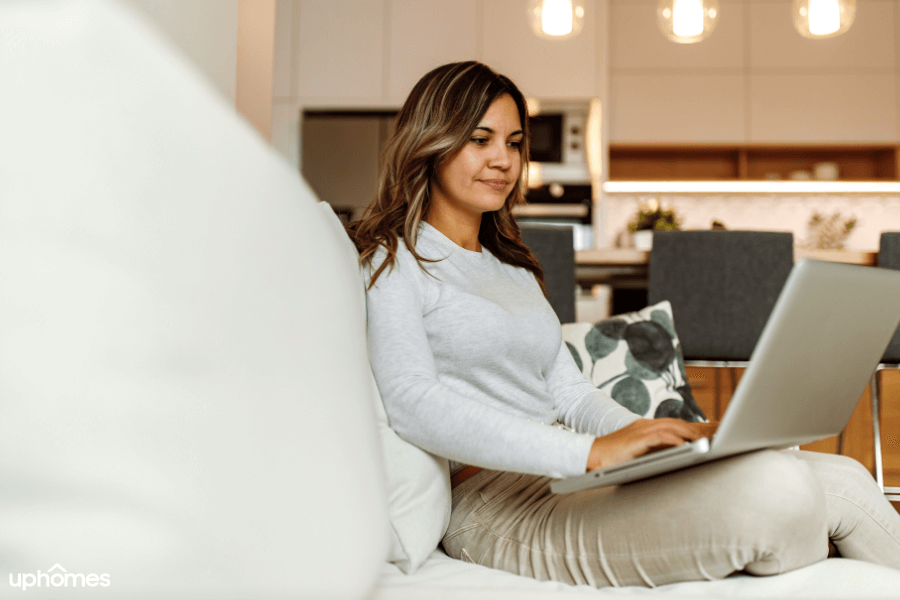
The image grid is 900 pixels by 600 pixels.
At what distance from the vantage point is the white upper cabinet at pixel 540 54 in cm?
411

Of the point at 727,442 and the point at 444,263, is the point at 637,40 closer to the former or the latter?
the point at 444,263

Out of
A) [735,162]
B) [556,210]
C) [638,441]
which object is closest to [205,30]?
[638,441]

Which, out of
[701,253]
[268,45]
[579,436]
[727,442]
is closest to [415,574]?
[579,436]

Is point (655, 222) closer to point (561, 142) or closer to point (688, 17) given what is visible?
point (688, 17)

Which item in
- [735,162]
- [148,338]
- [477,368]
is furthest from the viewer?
[735,162]

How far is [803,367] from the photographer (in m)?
0.77

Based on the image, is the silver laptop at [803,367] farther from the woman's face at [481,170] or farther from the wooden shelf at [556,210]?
the wooden shelf at [556,210]

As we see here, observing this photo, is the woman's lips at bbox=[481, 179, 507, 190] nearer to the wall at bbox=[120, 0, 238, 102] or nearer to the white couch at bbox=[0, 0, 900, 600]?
the wall at bbox=[120, 0, 238, 102]

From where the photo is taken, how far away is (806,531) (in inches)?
31.2

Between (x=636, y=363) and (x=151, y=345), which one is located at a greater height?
(x=151, y=345)

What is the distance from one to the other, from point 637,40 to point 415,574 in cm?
416

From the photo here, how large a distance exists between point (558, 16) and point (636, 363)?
1.25 metres

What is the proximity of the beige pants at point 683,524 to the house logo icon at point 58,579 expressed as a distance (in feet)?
1.69

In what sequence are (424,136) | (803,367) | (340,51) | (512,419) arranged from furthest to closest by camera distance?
(340,51) → (424,136) → (512,419) → (803,367)
